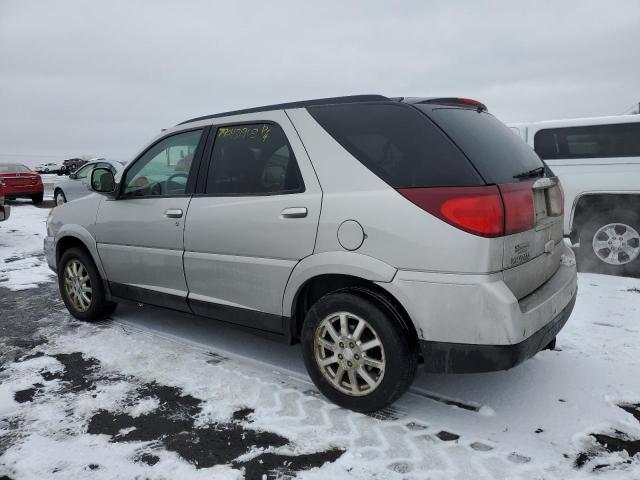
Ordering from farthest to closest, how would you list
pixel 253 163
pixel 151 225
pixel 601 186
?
pixel 601 186 → pixel 151 225 → pixel 253 163

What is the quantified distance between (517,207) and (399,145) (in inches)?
28.0

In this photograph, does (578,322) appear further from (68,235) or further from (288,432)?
(68,235)

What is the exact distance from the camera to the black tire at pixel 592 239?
6570mm

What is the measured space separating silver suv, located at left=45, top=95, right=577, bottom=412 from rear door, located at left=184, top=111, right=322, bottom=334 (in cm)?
1

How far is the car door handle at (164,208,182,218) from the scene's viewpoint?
370 cm

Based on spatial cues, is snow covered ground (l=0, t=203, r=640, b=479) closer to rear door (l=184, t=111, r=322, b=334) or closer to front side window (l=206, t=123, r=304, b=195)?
rear door (l=184, t=111, r=322, b=334)

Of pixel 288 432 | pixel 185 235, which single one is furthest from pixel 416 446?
pixel 185 235

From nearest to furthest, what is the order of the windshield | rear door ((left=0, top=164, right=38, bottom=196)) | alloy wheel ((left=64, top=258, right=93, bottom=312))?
alloy wheel ((left=64, top=258, right=93, bottom=312))
rear door ((left=0, top=164, right=38, bottom=196))
the windshield

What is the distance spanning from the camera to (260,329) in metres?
3.35

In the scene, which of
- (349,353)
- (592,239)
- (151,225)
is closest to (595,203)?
(592,239)

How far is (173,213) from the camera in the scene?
3.74 metres

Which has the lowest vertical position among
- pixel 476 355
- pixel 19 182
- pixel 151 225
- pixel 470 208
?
pixel 476 355

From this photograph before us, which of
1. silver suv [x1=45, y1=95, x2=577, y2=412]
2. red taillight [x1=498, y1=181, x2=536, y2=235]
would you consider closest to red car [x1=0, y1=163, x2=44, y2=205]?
silver suv [x1=45, y1=95, x2=577, y2=412]

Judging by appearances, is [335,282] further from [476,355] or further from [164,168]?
[164,168]
